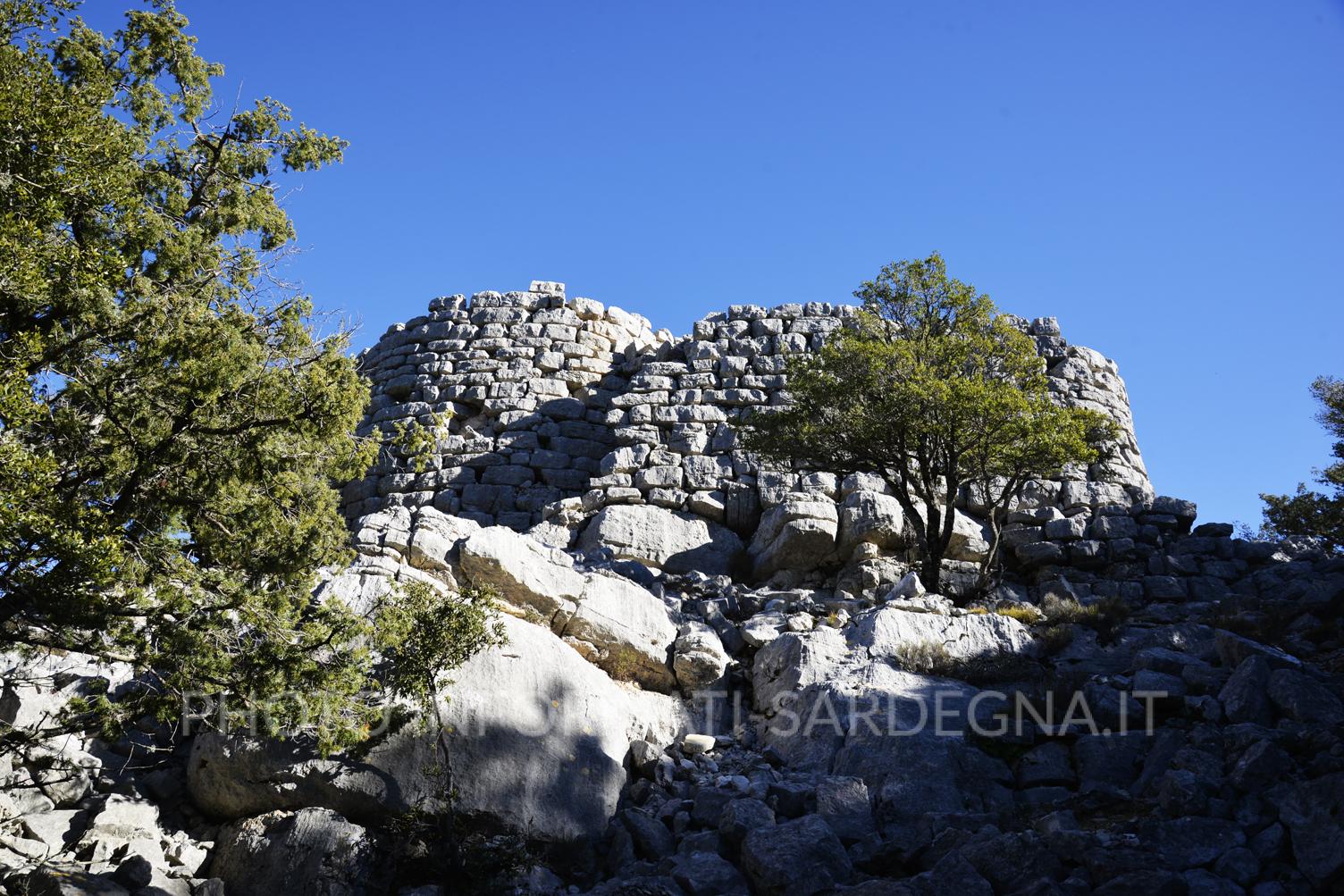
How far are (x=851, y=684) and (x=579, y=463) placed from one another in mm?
9868

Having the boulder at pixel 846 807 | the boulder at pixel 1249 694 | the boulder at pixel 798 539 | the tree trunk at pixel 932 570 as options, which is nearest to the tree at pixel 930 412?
the tree trunk at pixel 932 570

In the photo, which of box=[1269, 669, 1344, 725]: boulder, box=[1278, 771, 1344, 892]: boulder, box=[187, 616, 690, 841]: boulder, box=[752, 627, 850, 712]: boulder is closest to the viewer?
box=[1278, 771, 1344, 892]: boulder

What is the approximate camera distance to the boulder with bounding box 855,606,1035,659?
38.4 feet

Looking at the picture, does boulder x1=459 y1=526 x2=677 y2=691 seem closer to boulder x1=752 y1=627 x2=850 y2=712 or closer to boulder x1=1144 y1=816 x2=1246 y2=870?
boulder x1=752 y1=627 x2=850 y2=712

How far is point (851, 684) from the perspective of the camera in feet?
35.7

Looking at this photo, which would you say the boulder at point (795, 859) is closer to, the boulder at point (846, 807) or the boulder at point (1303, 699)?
the boulder at point (846, 807)

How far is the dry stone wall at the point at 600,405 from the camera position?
1775cm

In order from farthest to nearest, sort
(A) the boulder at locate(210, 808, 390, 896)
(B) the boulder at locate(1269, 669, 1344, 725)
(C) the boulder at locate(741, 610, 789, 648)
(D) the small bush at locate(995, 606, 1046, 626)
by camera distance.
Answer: (D) the small bush at locate(995, 606, 1046, 626)
(C) the boulder at locate(741, 610, 789, 648)
(B) the boulder at locate(1269, 669, 1344, 725)
(A) the boulder at locate(210, 808, 390, 896)

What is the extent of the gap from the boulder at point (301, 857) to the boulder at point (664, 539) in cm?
799

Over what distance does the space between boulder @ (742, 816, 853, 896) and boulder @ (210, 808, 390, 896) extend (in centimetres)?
289

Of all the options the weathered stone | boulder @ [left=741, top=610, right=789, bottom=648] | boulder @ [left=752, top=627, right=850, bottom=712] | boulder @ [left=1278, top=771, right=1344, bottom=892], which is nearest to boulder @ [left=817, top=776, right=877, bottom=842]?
the weathered stone

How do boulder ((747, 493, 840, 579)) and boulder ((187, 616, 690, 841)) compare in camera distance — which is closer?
boulder ((187, 616, 690, 841))

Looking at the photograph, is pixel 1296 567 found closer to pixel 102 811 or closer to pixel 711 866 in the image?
pixel 711 866

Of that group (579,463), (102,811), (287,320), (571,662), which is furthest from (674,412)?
(102,811)
